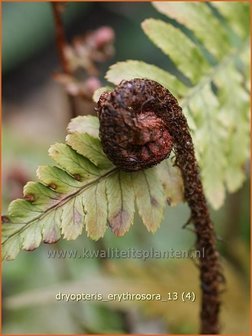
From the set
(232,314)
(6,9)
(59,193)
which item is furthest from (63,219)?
(6,9)

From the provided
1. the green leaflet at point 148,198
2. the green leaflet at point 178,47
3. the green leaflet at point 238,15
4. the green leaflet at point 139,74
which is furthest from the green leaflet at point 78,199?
the green leaflet at point 238,15

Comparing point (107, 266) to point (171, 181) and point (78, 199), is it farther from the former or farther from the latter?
point (78, 199)

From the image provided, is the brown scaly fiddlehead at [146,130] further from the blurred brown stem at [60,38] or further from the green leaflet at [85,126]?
the blurred brown stem at [60,38]

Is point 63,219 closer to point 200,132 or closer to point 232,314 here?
point 200,132

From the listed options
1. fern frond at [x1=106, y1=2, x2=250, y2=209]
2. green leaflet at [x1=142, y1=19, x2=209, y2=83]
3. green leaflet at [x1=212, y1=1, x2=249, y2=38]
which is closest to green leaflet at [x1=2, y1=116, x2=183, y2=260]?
fern frond at [x1=106, y1=2, x2=250, y2=209]

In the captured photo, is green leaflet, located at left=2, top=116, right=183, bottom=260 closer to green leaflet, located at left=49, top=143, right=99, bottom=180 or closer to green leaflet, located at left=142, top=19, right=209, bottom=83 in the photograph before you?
green leaflet, located at left=49, top=143, right=99, bottom=180

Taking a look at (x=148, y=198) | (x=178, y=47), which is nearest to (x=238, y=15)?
(x=178, y=47)
